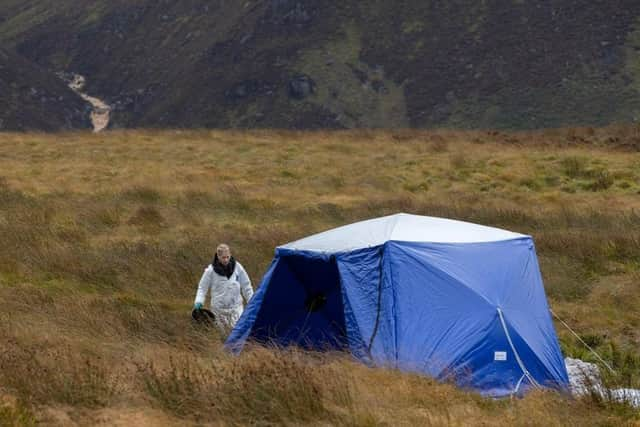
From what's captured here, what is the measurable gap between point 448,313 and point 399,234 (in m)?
1.05

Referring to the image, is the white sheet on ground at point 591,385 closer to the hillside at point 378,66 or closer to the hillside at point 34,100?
the hillside at point 378,66

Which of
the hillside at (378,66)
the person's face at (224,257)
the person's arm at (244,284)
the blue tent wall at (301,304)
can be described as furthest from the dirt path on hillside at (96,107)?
the blue tent wall at (301,304)

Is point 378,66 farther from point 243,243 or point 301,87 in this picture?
point 243,243

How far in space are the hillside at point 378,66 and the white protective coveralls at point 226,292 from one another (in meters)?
91.4

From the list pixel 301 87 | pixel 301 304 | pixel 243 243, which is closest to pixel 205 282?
pixel 301 304

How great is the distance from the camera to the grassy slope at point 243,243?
24.5ft

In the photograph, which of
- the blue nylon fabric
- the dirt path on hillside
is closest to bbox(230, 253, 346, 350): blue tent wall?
the blue nylon fabric

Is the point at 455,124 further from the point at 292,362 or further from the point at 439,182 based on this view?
the point at 292,362

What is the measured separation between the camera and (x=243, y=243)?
55.8ft

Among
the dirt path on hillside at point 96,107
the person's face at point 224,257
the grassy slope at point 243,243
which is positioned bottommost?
the dirt path on hillside at point 96,107

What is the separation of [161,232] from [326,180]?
8.28 metres

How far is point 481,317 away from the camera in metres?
9.95

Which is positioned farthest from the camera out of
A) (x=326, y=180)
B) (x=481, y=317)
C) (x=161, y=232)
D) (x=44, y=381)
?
(x=326, y=180)

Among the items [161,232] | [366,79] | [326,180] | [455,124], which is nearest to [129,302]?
[161,232]
